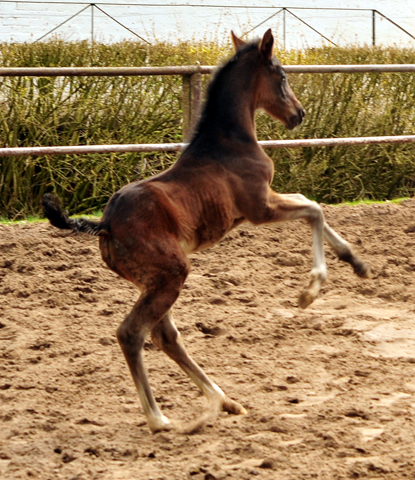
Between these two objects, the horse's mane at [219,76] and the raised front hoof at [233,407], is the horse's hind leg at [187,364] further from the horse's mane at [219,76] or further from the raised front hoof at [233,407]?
the horse's mane at [219,76]

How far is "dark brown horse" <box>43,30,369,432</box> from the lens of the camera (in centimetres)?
336

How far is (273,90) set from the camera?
4.16 meters

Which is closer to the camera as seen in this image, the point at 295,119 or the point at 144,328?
the point at 144,328

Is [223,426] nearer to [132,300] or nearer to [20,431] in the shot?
[20,431]

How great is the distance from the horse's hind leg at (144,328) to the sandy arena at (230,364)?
16cm

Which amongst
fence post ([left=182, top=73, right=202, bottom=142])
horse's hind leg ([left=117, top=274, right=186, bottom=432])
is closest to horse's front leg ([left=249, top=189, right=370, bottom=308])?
horse's hind leg ([left=117, top=274, right=186, bottom=432])

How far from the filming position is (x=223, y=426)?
336 cm

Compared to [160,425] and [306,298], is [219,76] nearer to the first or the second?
[306,298]

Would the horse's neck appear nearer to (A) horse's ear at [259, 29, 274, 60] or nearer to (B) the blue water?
(A) horse's ear at [259, 29, 274, 60]

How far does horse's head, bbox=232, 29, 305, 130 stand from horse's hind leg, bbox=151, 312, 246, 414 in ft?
4.54

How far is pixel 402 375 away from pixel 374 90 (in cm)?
563

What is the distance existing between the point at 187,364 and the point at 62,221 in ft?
3.05

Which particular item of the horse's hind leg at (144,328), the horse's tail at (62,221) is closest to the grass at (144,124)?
the horse's tail at (62,221)

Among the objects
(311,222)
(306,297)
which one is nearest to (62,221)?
(306,297)
